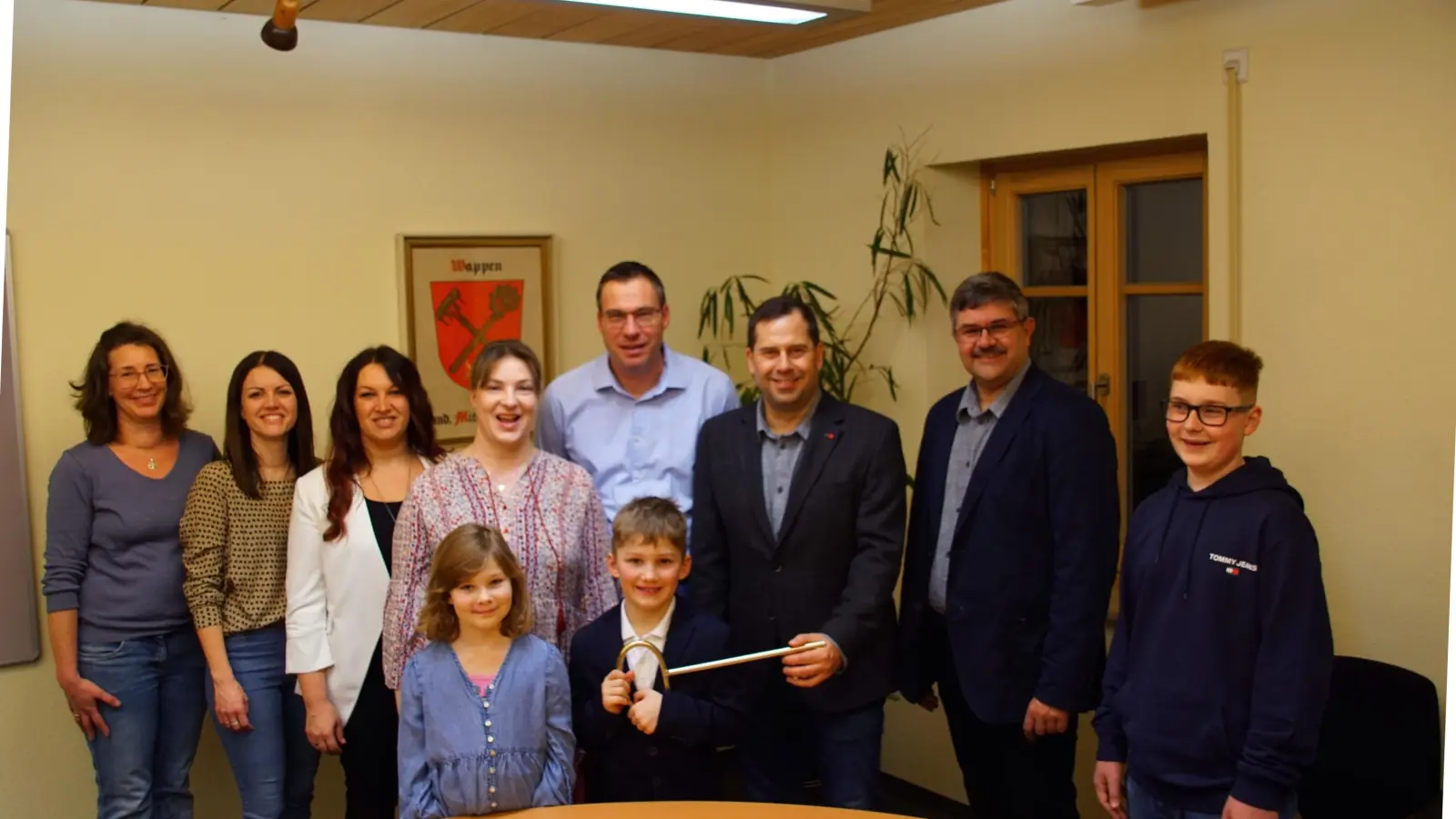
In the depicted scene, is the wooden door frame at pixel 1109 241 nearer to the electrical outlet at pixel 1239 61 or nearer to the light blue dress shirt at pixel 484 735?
the electrical outlet at pixel 1239 61

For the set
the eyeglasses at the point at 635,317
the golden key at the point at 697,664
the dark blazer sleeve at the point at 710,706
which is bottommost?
the dark blazer sleeve at the point at 710,706

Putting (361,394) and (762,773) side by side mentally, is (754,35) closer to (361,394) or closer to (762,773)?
(361,394)

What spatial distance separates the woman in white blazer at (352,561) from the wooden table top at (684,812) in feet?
2.39

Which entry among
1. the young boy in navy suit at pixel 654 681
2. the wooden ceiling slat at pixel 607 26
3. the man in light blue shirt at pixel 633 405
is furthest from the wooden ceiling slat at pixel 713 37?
the young boy in navy suit at pixel 654 681

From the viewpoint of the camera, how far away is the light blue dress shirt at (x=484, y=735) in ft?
8.71

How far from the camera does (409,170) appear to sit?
4375mm

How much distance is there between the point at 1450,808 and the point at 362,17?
3.71m

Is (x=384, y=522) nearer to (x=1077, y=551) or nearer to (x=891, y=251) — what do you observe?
(x=1077, y=551)

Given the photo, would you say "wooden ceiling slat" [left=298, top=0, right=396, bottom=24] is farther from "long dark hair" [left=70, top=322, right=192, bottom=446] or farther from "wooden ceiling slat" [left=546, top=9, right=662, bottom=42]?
"long dark hair" [left=70, top=322, right=192, bottom=446]

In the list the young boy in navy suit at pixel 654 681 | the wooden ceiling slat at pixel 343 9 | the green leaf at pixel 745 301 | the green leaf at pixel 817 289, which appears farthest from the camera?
the green leaf at pixel 745 301

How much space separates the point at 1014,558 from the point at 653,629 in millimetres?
789

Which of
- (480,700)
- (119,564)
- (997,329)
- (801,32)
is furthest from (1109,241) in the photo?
(119,564)

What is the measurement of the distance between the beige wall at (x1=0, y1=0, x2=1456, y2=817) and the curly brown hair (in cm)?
158

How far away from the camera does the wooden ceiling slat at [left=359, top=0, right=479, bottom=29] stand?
157 inches
